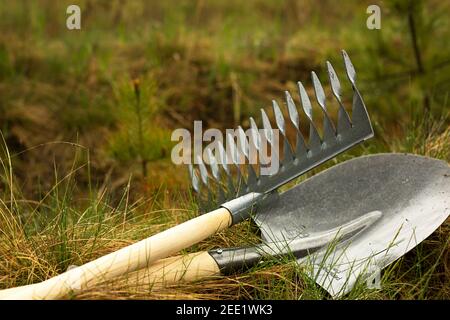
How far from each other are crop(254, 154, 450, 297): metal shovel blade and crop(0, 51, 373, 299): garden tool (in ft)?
0.20

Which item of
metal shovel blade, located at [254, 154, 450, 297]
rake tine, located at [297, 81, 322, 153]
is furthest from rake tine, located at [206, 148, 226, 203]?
rake tine, located at [297, 81, 322, 153]

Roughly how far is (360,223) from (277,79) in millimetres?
2262

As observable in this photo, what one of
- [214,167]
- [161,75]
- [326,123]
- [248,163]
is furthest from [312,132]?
[161,75]

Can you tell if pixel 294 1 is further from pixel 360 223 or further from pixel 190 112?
pixel 360 223

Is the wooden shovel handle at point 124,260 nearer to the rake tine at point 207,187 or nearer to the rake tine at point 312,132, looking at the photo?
the rake tine at point 207,187

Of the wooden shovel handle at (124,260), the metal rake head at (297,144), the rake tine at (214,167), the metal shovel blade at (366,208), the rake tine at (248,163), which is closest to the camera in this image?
the wooden shovel handle at (124,260)

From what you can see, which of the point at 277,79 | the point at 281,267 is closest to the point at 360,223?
the point at 281,267

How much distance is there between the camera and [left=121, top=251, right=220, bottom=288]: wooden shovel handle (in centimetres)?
168

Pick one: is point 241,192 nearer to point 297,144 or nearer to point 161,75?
point 297,144

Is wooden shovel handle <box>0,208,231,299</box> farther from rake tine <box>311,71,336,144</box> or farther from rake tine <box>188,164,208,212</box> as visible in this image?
rake tine <box>311,71,336,144</box>

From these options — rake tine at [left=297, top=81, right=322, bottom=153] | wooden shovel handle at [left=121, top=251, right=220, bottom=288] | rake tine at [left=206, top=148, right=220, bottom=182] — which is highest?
rake tine at [left=297, top=81, right=322, bottom=153]

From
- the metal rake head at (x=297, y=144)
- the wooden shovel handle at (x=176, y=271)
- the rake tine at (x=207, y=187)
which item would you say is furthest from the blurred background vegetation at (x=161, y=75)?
the wooden shovel handle at (x=176, y=271)

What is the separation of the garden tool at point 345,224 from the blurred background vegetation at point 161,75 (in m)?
0.47

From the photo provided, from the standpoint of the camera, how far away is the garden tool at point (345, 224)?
175 centimetres
